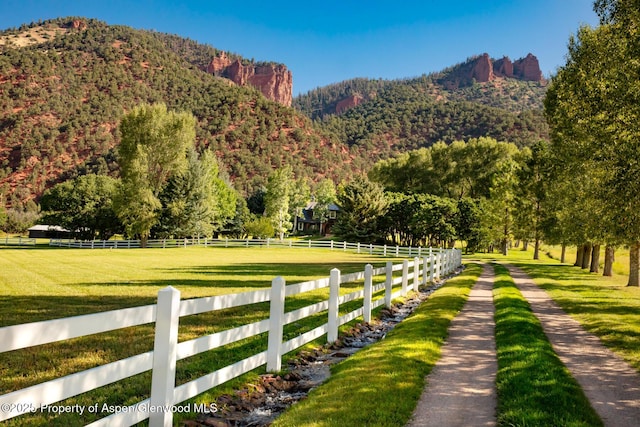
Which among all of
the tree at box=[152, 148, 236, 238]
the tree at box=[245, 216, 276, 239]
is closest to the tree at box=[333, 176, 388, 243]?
the tree at box=[245, 216, 276, 239]

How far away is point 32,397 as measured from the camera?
3.36m

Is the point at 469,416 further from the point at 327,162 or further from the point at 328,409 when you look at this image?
the point at 327,162

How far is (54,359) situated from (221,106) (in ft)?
528

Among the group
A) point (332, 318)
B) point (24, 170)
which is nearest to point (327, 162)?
point (24, 170)

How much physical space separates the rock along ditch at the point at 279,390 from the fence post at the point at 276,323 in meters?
0.21

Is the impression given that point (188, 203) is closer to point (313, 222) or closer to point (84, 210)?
point (84, 210)

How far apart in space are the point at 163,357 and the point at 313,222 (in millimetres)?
113678

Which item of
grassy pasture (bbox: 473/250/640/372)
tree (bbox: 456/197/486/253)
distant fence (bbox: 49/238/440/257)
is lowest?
distant fence (bbox: 49/238/440/257)

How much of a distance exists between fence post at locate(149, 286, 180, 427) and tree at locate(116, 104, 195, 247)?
4951cm

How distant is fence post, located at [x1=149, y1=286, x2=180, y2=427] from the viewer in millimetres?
4797

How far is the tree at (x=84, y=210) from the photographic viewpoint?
239 ft

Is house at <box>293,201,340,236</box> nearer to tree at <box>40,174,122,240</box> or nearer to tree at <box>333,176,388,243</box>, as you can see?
tree at <box>333,176,388,243</box>

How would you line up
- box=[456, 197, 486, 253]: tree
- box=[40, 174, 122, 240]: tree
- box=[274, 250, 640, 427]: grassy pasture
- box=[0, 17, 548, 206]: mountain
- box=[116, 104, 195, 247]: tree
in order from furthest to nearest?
1. box=[0, 17, 548, 206]: mountain
2. box=[40, 174, 122, 240]: tree
3. box=[456, 197, 486, 253]: tree
4. box=[116, 104, 195, 247]: tree
5. box=[274, 250, 640, 427]: grassy pasture

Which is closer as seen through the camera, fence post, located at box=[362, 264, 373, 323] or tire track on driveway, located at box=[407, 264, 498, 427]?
tire track on driveway, located at box=[407, 264, 498, 427]
